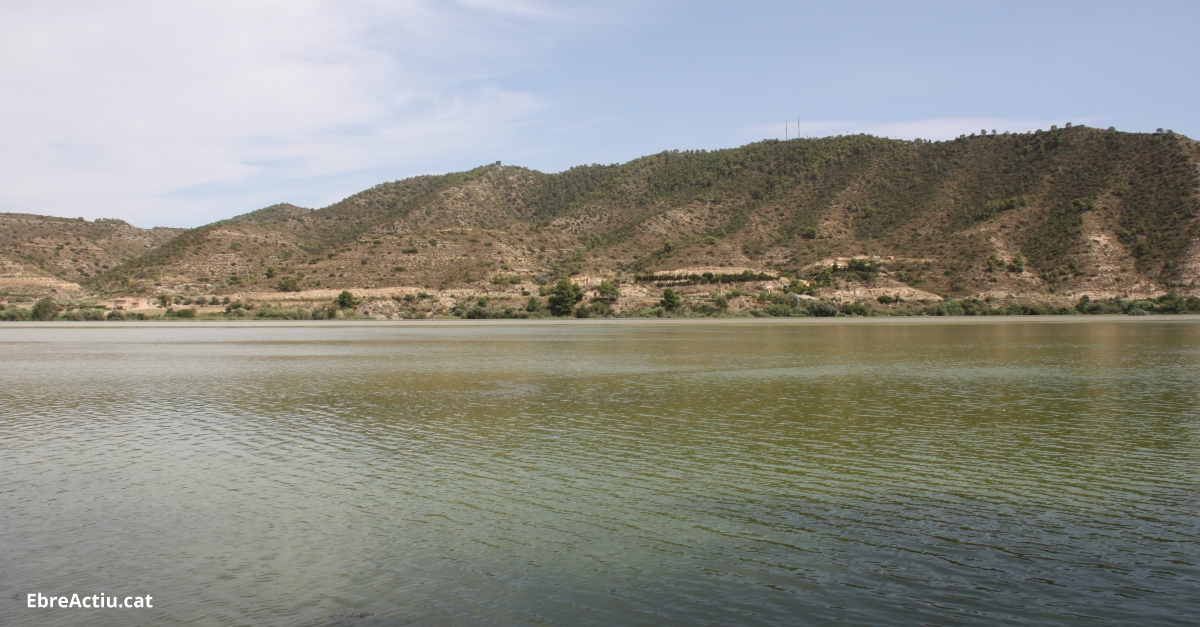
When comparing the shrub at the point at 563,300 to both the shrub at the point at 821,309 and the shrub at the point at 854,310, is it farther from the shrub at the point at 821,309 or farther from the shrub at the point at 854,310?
the shrub at the point at 854,310

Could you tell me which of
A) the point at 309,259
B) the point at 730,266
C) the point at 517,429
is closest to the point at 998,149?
the point at 730,266

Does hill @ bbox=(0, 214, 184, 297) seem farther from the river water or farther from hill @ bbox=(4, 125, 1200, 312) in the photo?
the river water

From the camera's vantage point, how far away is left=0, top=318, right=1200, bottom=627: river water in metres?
7.24

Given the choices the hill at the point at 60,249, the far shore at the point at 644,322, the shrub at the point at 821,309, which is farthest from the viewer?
the hill at the point at 60,249

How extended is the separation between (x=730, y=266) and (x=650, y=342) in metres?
48.1

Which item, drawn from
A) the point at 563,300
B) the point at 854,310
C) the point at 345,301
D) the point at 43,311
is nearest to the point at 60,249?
the point at 43,311

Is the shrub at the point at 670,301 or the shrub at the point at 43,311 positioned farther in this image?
the shrub at the point at 670,301

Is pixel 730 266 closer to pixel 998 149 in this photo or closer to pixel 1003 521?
pixel 998 149

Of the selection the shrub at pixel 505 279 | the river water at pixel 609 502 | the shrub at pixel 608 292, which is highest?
the shrub at pixel 505 279

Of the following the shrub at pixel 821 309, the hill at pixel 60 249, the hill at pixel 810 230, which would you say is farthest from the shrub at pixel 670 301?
the hill at pixel 60 249

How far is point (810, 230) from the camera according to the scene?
3873 inches

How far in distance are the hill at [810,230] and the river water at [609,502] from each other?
6434cm

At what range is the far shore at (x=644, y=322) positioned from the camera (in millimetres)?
67625

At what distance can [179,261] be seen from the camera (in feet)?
319
